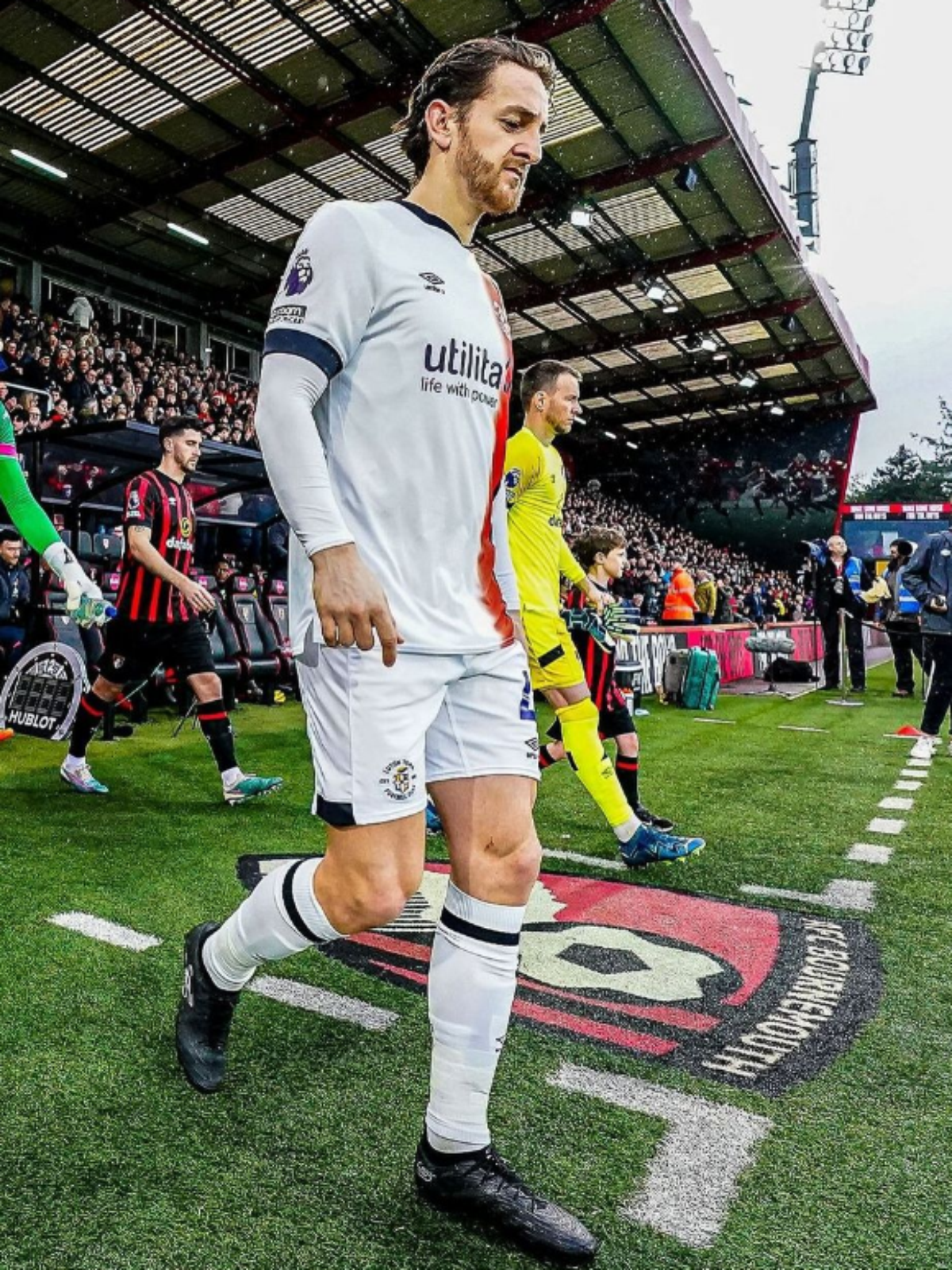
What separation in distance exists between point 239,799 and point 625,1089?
3.08 meters

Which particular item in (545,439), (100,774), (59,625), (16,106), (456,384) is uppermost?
(16,106)

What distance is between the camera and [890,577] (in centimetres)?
1641

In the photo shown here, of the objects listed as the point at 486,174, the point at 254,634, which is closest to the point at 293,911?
the point at 486,174

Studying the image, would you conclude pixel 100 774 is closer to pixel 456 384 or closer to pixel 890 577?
pixel 456 384

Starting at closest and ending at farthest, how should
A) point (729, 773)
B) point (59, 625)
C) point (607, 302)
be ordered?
point (729, 773), point (59, 625), point (607, 302)

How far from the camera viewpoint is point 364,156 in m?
15.2

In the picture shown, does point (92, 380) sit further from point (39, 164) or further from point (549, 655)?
point (549, 655)

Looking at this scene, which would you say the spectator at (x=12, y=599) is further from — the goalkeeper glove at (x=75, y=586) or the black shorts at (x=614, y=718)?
the black shorts at (x=614, y=718)

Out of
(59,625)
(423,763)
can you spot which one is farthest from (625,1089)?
(59,625)

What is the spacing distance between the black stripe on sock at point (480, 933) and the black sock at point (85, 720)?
3.70m

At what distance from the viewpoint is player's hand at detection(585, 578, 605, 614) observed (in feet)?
14.8

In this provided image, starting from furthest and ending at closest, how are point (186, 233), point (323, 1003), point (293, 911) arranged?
point (186, 233) → point (323, 1003) → point (293, 911)

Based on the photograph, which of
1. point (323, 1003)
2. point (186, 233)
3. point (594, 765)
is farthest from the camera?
point (186, 233)

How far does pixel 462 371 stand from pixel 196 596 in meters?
3.07
